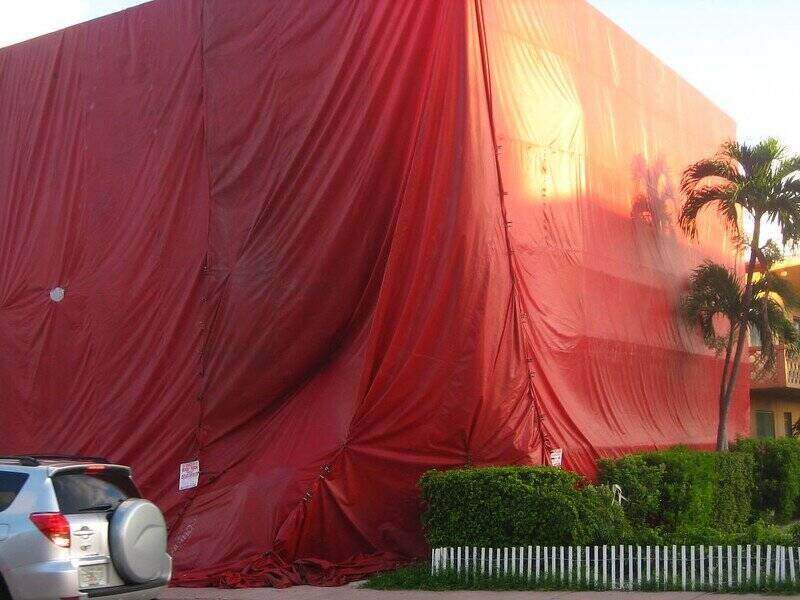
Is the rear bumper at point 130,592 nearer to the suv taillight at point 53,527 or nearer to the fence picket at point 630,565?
the suv taillight at point 53,527

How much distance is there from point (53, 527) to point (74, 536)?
0.64 feet

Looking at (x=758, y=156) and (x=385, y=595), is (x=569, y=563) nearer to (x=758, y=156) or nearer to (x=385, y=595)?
(x=385, y=595)

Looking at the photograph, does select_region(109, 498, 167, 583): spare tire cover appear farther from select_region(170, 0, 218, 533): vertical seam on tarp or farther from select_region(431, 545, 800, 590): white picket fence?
select_region(170, 0, 218, 533): vertical seam on tarp

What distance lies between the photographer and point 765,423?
33.3 m

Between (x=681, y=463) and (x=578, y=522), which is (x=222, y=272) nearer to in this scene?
(x=578, y=522)

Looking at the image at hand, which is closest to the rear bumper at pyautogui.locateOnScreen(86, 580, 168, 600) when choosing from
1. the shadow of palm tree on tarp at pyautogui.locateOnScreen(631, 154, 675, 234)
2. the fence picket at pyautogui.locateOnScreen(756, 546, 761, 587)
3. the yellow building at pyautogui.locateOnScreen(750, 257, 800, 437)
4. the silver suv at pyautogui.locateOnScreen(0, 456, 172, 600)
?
the silver suv at pyautogui.locateOnScreen(0, 456, 172, 600)

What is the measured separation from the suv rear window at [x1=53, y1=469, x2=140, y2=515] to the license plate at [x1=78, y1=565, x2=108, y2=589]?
51 cm

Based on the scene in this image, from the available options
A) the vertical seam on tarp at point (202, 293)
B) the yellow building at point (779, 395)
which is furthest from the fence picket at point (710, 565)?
the yellow building at point (779, 395)

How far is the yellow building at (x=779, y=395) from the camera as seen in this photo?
3020 centimetres

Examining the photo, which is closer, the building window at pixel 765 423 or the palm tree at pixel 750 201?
the palm tree at pixel 750 201

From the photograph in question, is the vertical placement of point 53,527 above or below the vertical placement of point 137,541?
above

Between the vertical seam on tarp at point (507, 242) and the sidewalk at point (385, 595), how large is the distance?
147 inches

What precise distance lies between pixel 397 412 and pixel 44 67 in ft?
34.2

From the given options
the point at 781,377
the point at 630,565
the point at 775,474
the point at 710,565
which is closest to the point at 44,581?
the point at 630,565
